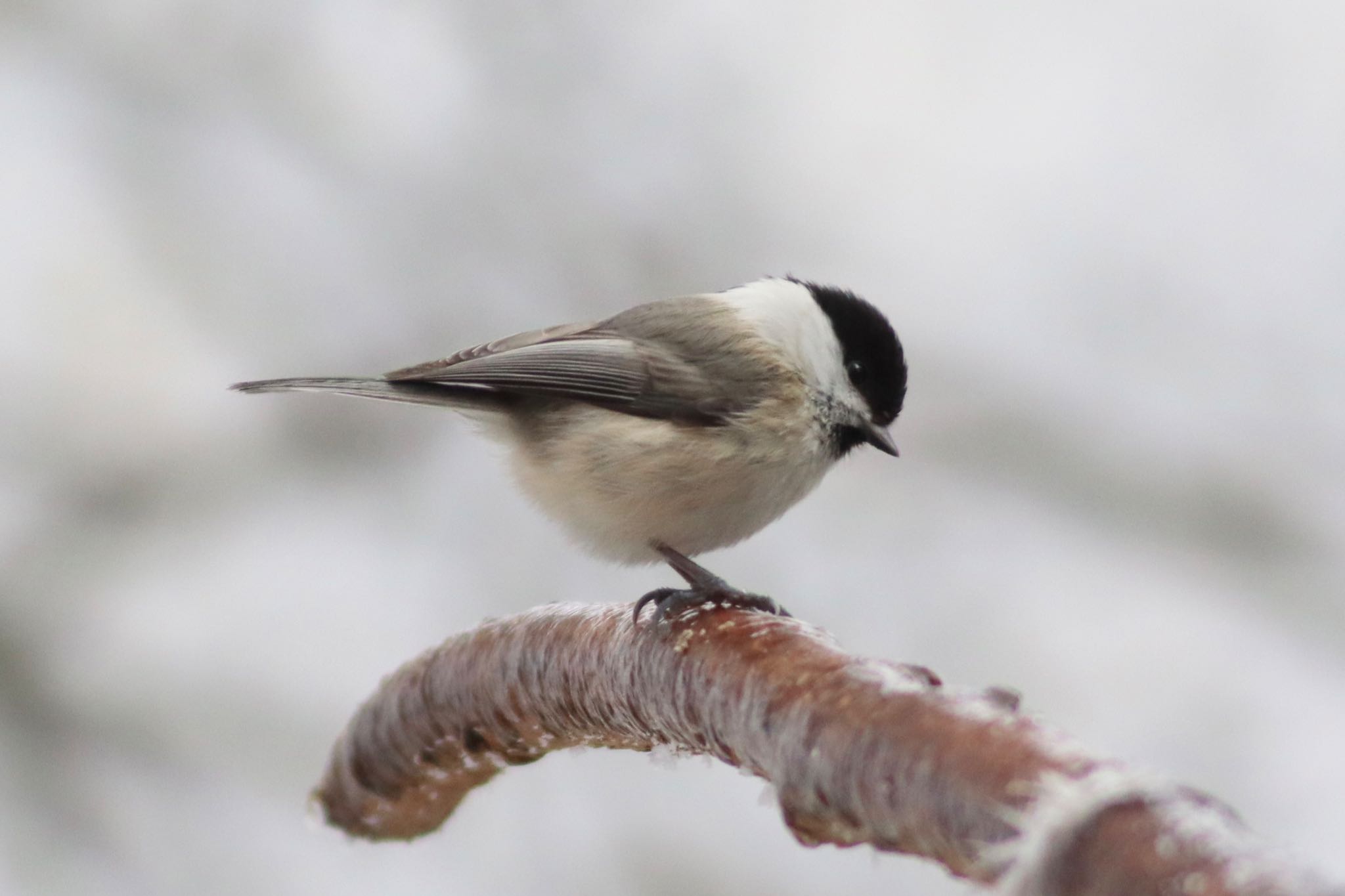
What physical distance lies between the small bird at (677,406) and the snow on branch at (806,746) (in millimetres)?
426

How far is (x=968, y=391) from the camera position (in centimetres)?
296

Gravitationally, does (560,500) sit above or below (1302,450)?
below

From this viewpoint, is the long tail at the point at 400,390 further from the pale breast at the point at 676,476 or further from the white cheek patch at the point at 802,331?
the white cheek patch at the point at 802,331

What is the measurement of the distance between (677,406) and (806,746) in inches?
44.8

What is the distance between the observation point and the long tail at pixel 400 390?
2.04 metres

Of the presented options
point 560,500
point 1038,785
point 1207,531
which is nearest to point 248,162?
point 560,500

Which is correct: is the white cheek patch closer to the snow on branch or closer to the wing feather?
the wing feather

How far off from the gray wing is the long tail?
18 millimetres

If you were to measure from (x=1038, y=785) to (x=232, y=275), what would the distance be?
2.84m

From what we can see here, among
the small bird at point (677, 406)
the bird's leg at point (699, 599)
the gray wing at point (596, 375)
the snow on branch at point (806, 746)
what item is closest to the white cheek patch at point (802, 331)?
the small bird at point (677, 406)

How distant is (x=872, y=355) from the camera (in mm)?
2146

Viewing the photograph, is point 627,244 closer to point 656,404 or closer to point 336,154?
point 336,154

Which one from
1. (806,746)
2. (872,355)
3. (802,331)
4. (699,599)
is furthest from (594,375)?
(806,746)

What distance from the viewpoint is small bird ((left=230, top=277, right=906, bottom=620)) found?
2020 millimetres
